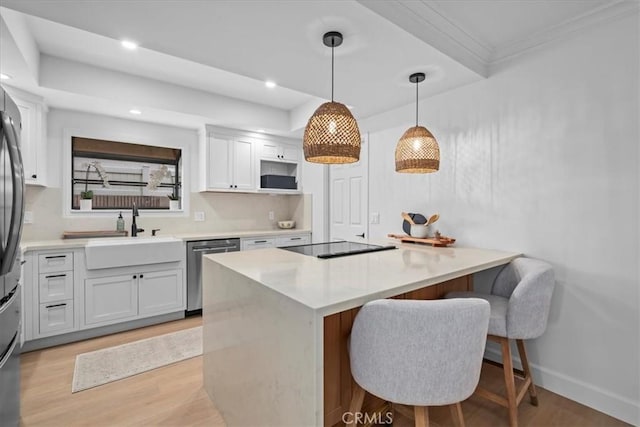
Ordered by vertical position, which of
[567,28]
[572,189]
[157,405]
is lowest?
[157,405]

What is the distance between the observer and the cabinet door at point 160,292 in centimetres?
304

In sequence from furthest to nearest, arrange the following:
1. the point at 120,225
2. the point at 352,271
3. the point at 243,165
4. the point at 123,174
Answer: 1. the point at 243,165
2. the point at 123,174
3. the point at 120,225
4. the point at 352,271

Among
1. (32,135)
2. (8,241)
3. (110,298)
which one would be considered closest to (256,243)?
(110,298)

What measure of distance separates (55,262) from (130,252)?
0.56 meters

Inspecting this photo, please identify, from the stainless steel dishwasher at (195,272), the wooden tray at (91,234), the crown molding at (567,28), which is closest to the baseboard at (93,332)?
the stainless steel dishwasher at (195,272)

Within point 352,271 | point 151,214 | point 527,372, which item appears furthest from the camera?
point 151,214

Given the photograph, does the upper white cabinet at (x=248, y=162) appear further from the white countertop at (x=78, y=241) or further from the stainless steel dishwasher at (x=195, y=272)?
the stainless steel dishwasher at (x=195, y=272)

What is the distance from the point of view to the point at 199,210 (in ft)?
12.9

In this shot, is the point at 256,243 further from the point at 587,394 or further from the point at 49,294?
the point at 587,394

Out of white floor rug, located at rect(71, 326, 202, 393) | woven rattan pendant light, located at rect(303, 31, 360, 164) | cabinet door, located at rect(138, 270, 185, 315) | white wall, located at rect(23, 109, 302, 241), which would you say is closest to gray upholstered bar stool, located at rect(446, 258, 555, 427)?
woven rattan pendant light, located at rect(303, 31, 360, 164)

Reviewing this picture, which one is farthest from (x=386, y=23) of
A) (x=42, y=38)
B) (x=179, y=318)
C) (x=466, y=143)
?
(x=179, y=318)

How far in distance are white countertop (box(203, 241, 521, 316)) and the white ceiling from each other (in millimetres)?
1317

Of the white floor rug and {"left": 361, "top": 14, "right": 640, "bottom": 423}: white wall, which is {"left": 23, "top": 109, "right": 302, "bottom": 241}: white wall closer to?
the white floor rug

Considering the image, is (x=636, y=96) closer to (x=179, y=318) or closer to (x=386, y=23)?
(x=386, y=23)
